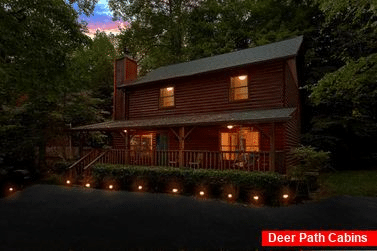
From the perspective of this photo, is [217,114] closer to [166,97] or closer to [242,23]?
[166,97]

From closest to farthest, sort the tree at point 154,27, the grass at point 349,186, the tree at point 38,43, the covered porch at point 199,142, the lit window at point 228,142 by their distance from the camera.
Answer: the tree at point 38,43
the grass at point 349,186
the covered porch at point 199,142
the lit window at point 228,142
the tree at point 154,27

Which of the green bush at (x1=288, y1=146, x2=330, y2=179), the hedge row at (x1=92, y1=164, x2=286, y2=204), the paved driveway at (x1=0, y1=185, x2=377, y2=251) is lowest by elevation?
the paved driveway at (x1=0, y1=185, x2=377, y2=251)

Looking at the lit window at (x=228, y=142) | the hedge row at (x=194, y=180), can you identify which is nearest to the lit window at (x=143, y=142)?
the hedge row at (x=194, y=180)

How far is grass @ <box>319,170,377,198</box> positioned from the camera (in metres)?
11.1

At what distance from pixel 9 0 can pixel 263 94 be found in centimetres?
1197

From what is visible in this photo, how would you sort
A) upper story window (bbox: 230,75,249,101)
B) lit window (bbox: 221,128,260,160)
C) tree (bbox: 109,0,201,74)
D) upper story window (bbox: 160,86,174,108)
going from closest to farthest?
lit window (bbox: 221,128,260,160) → upper story window (bbox: 230,75,249,101) → upper story window (bbox: 160,86,174,108) → tree (bbox: 109,0,201,74)

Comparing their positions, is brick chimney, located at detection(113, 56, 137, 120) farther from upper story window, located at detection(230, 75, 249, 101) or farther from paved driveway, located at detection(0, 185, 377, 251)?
paved driveway, located at detection(0, 185, 377, 251)

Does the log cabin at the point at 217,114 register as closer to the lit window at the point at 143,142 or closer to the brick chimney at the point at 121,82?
the lit window at the point at 143,142

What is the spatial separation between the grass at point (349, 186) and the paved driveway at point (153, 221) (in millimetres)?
1014

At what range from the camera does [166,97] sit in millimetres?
17984

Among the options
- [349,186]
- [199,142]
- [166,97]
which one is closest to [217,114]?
[199,142]

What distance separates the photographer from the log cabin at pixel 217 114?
12.9 metres

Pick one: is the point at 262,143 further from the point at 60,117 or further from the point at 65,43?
the point at 60,117

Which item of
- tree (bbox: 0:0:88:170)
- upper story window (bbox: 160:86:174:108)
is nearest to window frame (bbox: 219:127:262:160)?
upper story window (bbox: 160:86:174:108)
